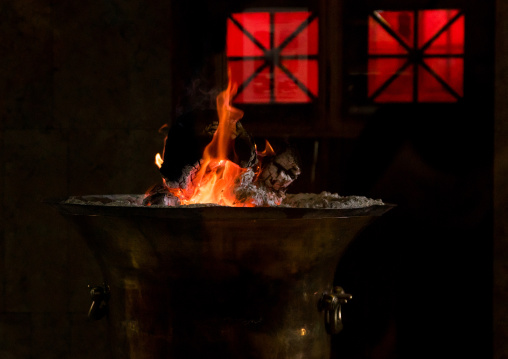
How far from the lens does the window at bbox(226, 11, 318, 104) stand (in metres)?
3.13

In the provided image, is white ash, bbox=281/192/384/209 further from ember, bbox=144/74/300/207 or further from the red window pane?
the red window pane

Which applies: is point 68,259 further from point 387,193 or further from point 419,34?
point 419,34

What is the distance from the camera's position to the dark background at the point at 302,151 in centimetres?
304

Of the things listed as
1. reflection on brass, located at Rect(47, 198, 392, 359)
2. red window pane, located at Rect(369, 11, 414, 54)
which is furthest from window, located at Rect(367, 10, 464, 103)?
reflection on brass, located at Rect(47, 198, 392, 359)

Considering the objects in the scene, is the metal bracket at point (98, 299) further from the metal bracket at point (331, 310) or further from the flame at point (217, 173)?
the metal bracket at point (331, 310)

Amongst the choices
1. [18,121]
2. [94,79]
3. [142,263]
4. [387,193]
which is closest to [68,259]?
[18,121]

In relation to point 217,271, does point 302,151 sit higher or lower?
higher

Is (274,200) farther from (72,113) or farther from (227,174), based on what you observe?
(72,113)

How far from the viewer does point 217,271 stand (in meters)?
1.73

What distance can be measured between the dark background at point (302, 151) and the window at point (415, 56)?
71mm

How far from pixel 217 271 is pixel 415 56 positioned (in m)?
2.05

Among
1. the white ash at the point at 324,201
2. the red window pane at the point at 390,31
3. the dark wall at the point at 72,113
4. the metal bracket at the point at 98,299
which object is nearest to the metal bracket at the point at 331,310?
the white ash at the point at 324,201

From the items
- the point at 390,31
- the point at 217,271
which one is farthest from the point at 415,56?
the point at 217,271

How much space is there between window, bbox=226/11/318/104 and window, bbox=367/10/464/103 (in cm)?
38
